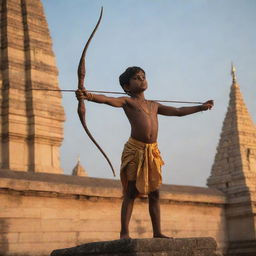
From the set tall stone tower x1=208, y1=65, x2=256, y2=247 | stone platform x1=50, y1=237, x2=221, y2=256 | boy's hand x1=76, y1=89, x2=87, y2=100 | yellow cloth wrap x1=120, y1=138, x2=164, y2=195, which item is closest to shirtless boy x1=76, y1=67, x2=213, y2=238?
yellow cloth wrap x1=120, y1=138, x2=164, y2=195

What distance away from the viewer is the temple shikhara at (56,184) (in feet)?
45.0

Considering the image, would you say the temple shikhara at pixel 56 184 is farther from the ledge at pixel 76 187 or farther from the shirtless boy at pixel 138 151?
the shirtless boy at pixel 138 151

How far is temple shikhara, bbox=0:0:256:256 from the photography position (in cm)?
1370

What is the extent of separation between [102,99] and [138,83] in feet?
2.37

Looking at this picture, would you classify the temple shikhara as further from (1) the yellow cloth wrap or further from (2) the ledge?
(1) the yellow cloth wrap

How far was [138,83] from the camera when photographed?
7801 millimetres

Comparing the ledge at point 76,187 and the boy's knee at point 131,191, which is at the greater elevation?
the ledge at point 76,187

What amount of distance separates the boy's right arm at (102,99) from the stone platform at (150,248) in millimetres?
1726

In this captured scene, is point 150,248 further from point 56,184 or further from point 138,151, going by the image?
point 56,184

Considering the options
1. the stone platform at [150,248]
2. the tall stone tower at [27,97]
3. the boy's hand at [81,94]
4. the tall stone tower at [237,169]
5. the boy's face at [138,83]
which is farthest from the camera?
the tall stone tower at [27,97]

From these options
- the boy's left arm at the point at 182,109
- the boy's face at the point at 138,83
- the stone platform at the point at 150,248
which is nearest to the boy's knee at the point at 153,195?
the stone platform at the point at 150,248

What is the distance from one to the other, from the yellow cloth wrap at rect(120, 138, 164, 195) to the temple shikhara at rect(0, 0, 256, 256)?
20.2 ft

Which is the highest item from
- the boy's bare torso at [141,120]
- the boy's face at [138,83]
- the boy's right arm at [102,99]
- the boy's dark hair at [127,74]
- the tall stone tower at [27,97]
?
the tall stone tower at [27,97]

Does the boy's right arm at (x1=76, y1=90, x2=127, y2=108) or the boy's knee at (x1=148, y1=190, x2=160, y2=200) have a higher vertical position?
the boy's right arm at (x1=76, y1=90, x2=127, y2=108)
